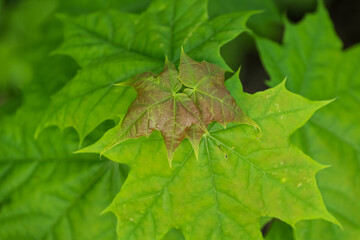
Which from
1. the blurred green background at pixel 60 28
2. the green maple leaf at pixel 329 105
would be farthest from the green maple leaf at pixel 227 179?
the blurred green background at pixel 60 28

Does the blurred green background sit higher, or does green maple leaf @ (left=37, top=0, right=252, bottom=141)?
green maple leaf @ (left=37, top=0, right=252, bottom=141)

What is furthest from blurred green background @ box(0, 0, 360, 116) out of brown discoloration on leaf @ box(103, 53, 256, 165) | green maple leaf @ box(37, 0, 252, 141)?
brown discoloration on leaf @ box(103, 53, 256, 165)

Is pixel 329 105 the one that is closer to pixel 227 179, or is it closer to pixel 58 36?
pixel 227 179

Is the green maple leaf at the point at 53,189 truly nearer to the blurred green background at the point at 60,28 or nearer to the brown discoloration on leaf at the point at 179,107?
the blurred green background at the point at 60,28

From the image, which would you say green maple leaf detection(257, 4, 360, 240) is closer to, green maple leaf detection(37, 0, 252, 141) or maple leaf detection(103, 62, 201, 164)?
green maple leaf detection(37, 0, 252, 141)

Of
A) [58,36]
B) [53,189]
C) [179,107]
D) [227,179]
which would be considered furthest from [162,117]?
[58,36]

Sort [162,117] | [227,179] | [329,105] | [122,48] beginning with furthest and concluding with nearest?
[329,105]
[122,48]
[227,179]
[162,117]
